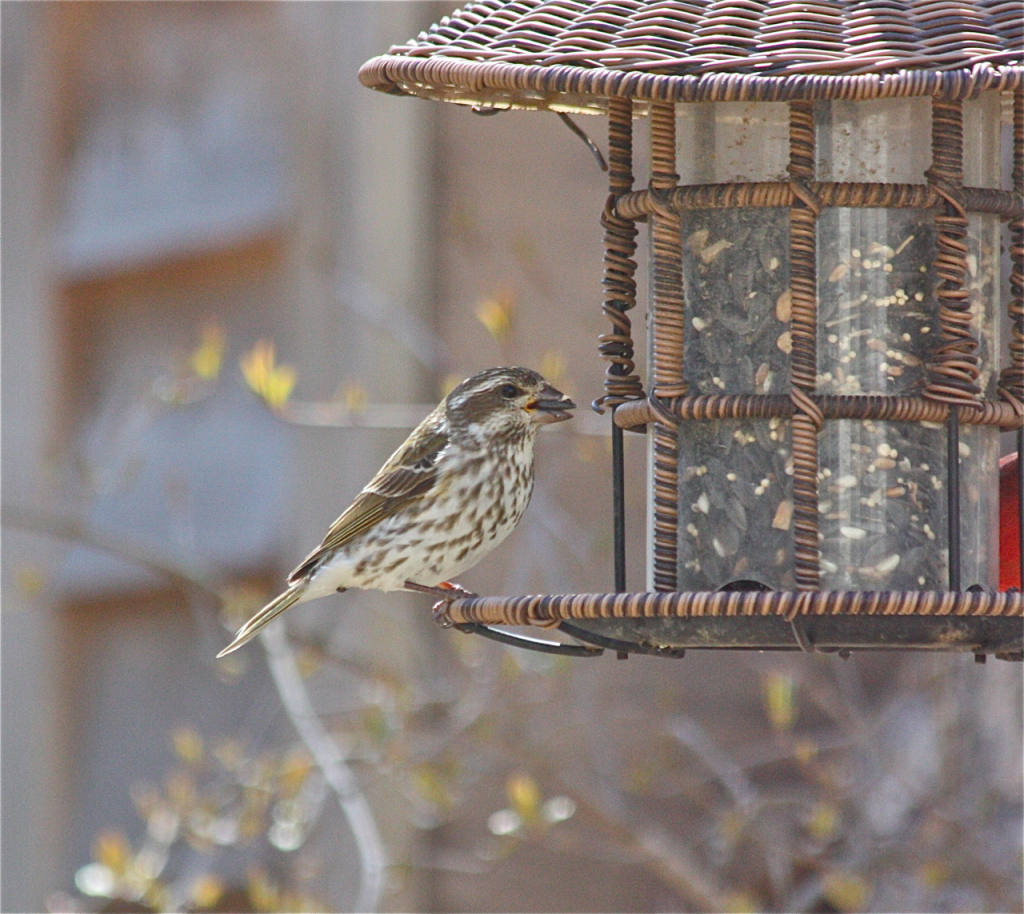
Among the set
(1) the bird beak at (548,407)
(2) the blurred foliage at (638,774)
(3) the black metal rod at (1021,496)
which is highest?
(3) the black metal rod at (1021,496)

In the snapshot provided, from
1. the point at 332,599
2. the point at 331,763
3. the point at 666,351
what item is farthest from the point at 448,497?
the point at 332,599

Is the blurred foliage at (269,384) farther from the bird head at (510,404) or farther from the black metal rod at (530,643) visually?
the black metal rod at (530,643)

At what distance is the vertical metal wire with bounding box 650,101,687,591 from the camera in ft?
13.3

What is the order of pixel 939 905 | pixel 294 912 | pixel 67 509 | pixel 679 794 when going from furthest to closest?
pixel 67 509, pixel 679 794, pixel 939 905, pixel 294 912

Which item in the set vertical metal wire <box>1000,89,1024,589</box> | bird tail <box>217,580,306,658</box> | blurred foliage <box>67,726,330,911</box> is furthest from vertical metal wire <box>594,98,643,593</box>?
blurred foliage <box>67,726,330,911</box>

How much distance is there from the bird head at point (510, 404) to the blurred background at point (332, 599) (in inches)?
37.8

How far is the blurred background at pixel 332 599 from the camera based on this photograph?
7.02 metres

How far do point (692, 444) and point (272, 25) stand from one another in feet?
17.8

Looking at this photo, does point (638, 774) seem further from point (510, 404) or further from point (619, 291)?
point (619, 291)

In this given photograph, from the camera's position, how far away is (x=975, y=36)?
3.54 metres

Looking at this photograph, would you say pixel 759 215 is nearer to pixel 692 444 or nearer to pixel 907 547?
pixel 692 444

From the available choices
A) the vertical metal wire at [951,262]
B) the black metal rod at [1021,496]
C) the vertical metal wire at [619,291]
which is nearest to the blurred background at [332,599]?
the black metal rod at [1021,496]

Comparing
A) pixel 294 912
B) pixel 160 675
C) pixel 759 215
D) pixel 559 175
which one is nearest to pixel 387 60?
pixel 759 215

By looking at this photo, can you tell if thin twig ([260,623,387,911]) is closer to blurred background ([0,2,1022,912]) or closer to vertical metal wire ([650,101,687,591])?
blurred background ([0,2,1022,912])
